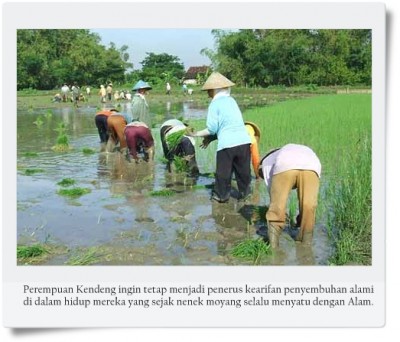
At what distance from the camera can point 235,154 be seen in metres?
6.27

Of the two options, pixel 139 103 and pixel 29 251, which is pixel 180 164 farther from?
pixel 29 251

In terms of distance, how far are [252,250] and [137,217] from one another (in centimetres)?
170

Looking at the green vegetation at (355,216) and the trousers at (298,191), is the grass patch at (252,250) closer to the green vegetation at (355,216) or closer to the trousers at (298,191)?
the trousers at (298,191)

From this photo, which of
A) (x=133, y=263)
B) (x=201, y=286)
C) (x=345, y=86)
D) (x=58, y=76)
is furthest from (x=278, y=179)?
(x=58, y=76)

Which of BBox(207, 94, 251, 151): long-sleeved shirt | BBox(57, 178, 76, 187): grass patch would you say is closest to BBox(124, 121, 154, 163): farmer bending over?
BBox(57, 178, 76, 187): grass patch

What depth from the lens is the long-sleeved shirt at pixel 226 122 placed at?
6109mm

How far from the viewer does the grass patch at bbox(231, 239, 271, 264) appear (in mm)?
4898

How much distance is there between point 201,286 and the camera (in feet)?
14.9

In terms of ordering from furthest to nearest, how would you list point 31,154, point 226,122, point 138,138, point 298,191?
point 31,154 → point 138,138 → point 226,122 → point 298,191

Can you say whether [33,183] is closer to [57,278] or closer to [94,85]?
[57,278]

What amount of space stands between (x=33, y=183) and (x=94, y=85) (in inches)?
341

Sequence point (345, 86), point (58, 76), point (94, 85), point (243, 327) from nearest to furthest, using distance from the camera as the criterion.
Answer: point (243, 327) → point (345, 86) → point (58, 76) → point (94, 85)

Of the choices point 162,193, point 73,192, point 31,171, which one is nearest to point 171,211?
point 162,193

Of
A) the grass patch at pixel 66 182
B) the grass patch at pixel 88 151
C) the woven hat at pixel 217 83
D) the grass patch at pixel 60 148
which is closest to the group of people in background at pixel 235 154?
the woven hat at pixel 217 83
